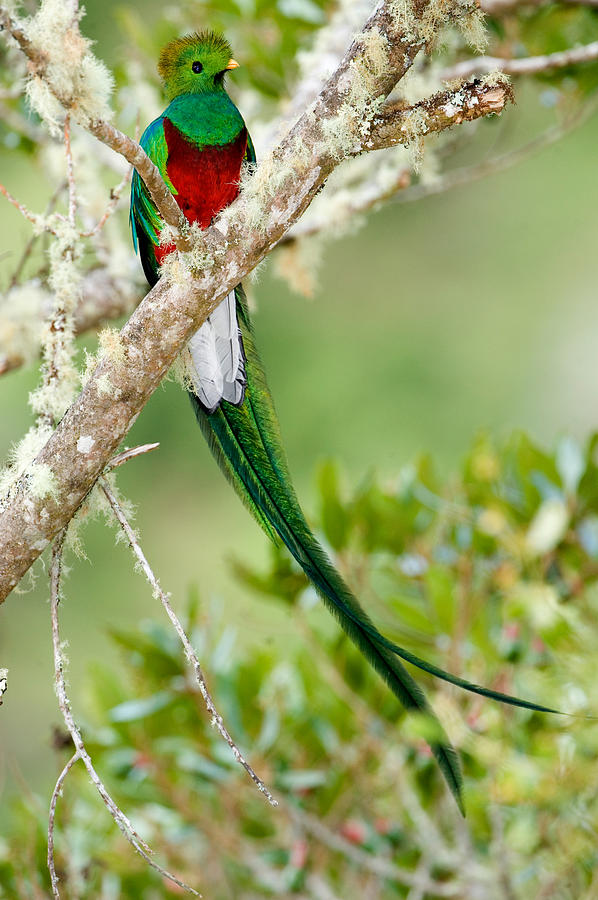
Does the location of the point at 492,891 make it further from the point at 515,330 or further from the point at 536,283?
the point at 536,283

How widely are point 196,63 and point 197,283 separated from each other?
0.66m

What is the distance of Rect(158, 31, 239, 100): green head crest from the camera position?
1616 millimetres

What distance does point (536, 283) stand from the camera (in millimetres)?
5332

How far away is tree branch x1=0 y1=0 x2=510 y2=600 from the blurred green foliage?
821 millimetres

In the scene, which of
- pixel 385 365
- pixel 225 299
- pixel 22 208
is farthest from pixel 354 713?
pixel 385 365

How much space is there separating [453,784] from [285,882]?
0.82 meters

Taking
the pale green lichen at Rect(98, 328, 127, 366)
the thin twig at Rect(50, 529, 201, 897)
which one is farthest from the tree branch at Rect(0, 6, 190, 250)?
the thin twig at Rect(50, 529, 201, 897)

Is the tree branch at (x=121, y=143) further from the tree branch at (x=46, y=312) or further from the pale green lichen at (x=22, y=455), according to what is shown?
the tree branch at (x=46, y=312)

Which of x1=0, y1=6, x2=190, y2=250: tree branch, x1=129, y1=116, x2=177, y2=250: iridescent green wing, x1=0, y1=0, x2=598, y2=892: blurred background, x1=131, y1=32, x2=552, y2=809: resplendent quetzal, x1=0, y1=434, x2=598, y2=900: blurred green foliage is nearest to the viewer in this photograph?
x1=0, y1=6, x2=190, y2=250: tree branch

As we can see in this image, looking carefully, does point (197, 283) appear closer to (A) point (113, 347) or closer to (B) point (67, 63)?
(A) point (113, 347)

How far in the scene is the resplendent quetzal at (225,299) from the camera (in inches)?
55.1

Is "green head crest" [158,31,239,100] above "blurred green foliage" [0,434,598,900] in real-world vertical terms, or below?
above

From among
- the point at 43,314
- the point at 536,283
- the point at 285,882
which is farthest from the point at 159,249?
the point at 536,283

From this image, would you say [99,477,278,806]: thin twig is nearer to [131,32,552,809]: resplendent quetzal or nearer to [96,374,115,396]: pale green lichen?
[96,374,115,396]: pale green lichen
